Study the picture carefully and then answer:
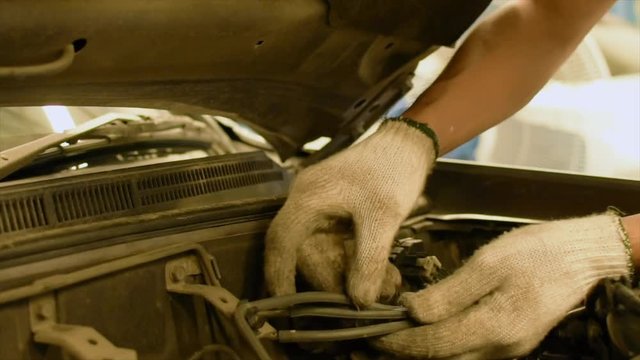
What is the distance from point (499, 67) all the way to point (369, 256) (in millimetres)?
422

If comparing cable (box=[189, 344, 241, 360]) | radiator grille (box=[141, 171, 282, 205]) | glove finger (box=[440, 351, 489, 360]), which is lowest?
glove finger (box=[440, 351, 489, 360])

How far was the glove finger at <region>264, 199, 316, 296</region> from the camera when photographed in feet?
2.57

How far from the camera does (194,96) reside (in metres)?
0.94

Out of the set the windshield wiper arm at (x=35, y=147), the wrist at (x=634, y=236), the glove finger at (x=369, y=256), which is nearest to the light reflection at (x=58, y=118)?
the windshield wiper arm at (x=35, y=147)

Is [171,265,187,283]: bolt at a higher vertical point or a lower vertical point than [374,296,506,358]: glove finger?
higher

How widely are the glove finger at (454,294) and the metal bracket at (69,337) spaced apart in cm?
33

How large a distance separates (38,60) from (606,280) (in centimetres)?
72

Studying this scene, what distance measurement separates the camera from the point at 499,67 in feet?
3.23

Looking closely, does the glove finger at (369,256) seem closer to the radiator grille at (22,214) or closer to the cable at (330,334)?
the cable at (330,334)

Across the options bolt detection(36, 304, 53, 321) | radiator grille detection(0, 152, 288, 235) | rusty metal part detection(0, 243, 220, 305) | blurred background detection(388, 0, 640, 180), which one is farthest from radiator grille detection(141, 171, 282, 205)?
blurred background detection(388, 0, 640, 180)

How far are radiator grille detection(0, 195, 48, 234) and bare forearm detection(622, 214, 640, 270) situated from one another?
0.72 meters

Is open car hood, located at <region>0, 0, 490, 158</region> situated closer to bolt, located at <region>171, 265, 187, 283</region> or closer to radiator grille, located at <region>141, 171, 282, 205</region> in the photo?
radiator grille, located at <region>141, 171, 282, 205</region>

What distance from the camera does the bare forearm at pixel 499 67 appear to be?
0.96 m

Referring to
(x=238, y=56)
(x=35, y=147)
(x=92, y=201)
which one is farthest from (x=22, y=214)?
(x=238, y=56)
